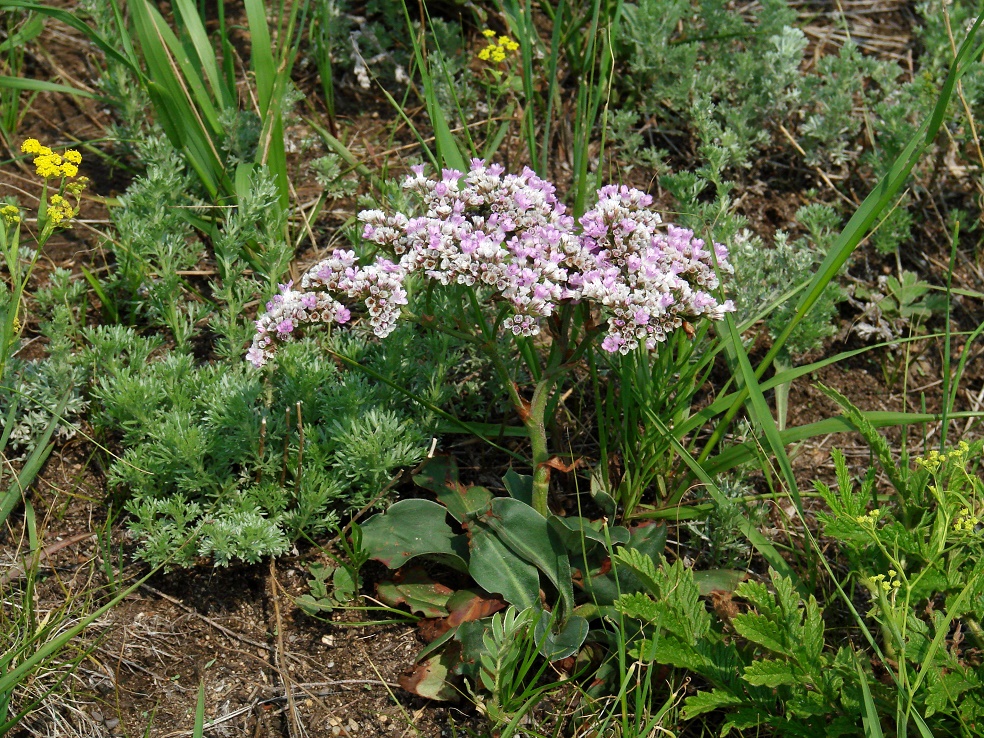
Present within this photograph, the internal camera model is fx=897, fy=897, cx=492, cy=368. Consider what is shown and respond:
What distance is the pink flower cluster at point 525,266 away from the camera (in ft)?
7.70

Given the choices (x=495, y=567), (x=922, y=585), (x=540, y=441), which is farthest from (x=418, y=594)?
(x=922, y=585)

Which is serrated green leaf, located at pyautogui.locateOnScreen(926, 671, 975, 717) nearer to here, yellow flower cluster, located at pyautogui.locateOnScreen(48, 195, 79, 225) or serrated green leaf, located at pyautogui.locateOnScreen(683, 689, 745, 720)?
serrated green leaf, located at pyautogui.locateOnScreen(683, 689, 745, 720)

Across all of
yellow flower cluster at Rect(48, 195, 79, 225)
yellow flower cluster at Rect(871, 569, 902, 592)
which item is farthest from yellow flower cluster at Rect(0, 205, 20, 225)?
yellow flower cluster at Rect(871, 569, 902, 592)

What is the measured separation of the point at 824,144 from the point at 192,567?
344 centimetres

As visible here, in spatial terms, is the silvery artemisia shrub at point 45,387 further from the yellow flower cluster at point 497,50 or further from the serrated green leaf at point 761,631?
the serrated green leaf at point 761,631

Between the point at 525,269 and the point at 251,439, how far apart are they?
1.13 metres

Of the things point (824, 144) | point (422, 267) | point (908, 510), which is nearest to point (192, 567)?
point (422, 267)

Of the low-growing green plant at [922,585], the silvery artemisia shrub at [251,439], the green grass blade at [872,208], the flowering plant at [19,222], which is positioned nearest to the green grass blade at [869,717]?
the low-growing green plant at [922,585]

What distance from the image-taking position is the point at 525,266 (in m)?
2.41

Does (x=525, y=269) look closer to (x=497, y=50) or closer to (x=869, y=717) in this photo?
(x=869, y=717)

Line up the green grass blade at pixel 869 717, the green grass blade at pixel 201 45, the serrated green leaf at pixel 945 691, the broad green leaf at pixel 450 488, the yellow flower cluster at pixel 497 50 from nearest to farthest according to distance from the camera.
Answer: the green grass blade at pixel 869 717
the serrated green leaf at pixel 945 691
the broad green leaf at pixel 450 488
the green grass blade at pixel 201 45
the yellow flower cluster at pixel 497 50

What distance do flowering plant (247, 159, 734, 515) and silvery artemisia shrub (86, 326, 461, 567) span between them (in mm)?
496

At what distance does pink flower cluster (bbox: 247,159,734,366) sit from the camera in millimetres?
2346

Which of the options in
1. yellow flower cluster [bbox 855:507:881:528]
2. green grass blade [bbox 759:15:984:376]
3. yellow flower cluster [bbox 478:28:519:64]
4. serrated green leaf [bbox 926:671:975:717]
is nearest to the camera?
serrated green leaf [bbox 926:671:975:717]
